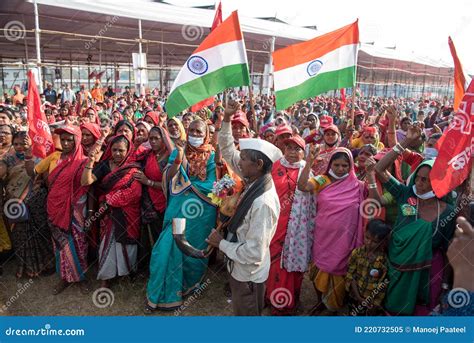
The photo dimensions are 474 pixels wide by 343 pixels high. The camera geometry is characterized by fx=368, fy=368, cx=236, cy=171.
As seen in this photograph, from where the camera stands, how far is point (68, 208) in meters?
3.31

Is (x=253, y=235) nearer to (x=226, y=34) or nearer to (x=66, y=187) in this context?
(x=66, y=187)

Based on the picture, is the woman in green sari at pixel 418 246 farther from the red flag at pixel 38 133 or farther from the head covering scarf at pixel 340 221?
the red flag at pixel 38 133

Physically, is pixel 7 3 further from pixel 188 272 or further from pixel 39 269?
pixel 188 272

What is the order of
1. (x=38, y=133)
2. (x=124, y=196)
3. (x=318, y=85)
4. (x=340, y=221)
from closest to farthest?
(x=340, y=221) → (x=124, y=196) → (x=38, y=133) → (x=318, y=85)

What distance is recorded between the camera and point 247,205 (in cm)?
202

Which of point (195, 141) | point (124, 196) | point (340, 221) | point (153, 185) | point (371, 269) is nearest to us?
point (371, 269)

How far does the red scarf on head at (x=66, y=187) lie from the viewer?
10.8 feet

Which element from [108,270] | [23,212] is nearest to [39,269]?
[23,212]

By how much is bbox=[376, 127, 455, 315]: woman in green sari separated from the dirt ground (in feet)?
2.93

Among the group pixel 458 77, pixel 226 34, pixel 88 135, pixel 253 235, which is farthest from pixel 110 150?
pixel 458 77

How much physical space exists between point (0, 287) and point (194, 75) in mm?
2738

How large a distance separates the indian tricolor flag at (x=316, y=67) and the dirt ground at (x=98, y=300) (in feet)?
6.94

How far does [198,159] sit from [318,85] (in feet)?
6.18

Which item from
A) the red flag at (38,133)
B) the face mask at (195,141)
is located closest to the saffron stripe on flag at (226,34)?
the face mask at (195,141)
